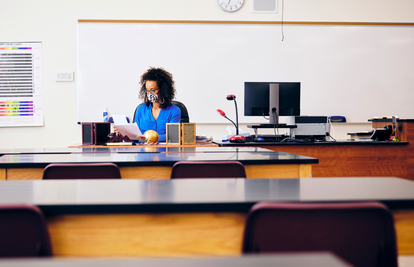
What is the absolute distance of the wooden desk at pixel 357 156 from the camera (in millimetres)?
3082

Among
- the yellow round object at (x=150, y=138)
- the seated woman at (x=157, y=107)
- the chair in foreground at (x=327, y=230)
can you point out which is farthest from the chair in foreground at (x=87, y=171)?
the seated woman at (x=157, y=107)

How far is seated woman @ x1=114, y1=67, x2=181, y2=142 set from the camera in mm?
3367

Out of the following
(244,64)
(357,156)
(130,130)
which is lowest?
(357,156)

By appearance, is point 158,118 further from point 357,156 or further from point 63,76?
point 357,156

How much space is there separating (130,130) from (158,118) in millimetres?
742

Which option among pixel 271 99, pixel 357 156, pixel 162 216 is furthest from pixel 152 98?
pixel 162 216

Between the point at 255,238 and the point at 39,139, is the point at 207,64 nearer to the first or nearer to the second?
the point at 39,139

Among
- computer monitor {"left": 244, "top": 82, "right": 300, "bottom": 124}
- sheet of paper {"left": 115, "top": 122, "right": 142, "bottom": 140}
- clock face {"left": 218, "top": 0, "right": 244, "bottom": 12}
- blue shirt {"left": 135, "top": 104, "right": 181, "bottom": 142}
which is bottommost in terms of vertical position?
sheet of paper {"left": 115, "top": 122, "right": 142, "bottom": 140}

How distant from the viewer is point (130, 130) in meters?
2.71

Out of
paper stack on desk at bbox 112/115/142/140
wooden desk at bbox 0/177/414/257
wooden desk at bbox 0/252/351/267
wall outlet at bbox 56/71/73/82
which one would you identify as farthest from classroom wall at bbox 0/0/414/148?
wooden desk at bbox 0/252/351/267

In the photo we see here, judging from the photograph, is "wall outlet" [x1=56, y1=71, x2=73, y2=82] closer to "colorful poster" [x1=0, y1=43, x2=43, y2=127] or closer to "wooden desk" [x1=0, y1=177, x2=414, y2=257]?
"colorful poster" [x1=0, y1=43, x2=43, y2=127]

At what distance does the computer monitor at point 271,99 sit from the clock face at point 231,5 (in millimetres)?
1678

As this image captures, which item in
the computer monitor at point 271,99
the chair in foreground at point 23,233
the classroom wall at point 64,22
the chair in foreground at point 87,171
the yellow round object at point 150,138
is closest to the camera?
the chair in foreground at point 23,233

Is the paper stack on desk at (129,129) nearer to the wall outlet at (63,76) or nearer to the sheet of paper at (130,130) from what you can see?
the sheet of paper at (130,130)
